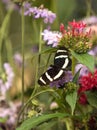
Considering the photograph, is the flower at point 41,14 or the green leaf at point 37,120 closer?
the green leaf at point 37,120

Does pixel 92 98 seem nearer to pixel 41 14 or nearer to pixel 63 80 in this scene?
pixel 63 80

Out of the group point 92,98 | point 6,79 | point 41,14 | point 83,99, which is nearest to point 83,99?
point 83,99

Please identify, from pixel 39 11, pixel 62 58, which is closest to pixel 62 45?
pixel 62 58

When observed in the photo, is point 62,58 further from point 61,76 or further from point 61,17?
point 61,17

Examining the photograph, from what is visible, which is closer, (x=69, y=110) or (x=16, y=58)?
(x=69, y=110)

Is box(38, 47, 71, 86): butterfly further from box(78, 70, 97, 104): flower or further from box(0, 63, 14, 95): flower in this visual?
box(0, 63, 14, 95): flower

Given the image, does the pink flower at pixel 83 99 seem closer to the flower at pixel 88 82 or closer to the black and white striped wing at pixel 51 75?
the flower at pixel 88 82

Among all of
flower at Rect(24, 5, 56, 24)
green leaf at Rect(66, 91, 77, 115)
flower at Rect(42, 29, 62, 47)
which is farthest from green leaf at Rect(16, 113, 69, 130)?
flower at Rect(24, 5, 56, 24)

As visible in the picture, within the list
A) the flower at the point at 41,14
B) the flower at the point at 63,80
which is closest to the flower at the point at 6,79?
the flower at the point at 41,14
